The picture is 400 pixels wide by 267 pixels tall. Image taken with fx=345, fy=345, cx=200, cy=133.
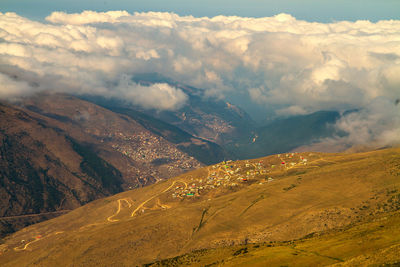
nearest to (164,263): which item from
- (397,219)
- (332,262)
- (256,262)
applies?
(256,262)

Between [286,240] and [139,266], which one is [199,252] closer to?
[139,266]

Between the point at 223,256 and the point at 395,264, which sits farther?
the point at 223,256

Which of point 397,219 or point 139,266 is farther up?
point 397,219

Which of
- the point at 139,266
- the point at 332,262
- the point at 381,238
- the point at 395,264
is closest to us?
the point at 395,264

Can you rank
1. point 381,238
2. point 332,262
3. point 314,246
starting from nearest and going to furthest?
point 332,262, point 381,238, point 314,246

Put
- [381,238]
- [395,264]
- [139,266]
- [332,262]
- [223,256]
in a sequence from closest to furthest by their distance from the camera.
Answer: [395,264] → [332,262] → [381,238] → [223,256] → [139,266]

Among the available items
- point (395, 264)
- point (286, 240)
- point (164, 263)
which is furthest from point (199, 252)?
point (395, 264)

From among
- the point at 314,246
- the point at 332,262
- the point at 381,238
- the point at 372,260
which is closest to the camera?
the point at 372,260

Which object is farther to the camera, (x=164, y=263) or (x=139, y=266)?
(x=139, y=266)

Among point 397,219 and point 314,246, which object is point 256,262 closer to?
point 314,246
